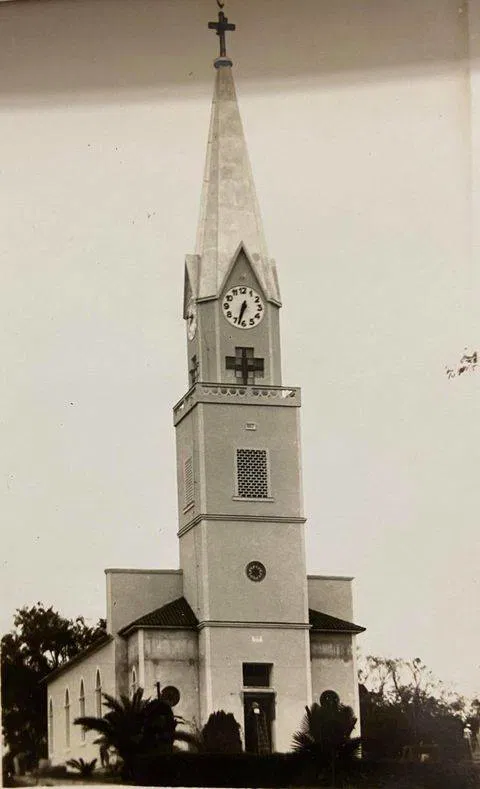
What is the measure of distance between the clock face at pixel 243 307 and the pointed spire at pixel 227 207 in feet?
0.37

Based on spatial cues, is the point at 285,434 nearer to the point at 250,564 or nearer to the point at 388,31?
the point at 250,564

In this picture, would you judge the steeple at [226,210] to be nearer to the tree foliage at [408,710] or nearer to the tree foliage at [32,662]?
the tree foliage at [32,662]

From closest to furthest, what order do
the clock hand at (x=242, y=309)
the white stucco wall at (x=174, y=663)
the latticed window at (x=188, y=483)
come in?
the white stucco wall at (x=174, y=663) → the latticed window at (x=188, y=483) → the clock hand at (x=242, y=309)

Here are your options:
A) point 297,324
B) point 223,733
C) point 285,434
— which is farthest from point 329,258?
point 223,733

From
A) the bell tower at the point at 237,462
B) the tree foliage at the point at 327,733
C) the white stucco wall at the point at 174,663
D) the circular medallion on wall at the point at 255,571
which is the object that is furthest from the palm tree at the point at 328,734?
the circular medallion on wall at the point at 255,571

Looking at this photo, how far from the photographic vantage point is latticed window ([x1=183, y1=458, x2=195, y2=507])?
12039 millimetres

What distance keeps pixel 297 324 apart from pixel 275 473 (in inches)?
41.9

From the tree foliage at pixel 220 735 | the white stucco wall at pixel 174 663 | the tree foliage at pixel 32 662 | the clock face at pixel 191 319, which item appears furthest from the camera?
the clock face at pixel 191 319

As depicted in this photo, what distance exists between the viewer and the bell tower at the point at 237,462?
467 inches

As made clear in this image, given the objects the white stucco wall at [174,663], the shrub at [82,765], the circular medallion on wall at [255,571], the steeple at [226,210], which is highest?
the steeple at [226,210]

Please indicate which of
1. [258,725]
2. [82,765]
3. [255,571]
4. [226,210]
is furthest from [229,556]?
[226,210]

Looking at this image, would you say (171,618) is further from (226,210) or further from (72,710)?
(226,210)

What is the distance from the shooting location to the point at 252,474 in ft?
40.4

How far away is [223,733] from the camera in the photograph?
→ 11617 millimetres
